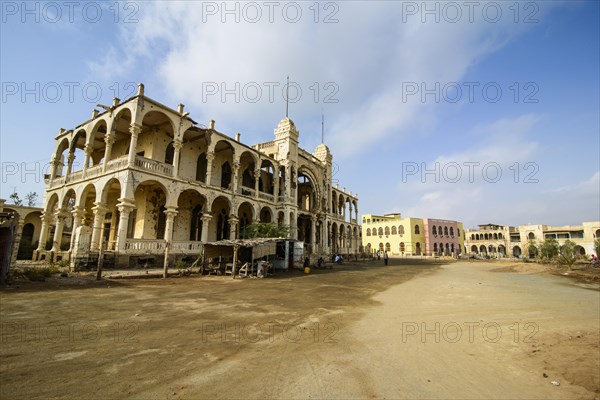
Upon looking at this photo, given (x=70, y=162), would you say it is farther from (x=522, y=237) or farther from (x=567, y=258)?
(x=522, y=237)

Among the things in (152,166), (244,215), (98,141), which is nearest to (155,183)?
(152,166)

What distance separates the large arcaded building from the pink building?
41.9 metres

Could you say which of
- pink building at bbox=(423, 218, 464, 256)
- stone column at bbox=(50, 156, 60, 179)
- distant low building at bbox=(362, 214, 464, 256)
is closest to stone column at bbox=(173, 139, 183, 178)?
stone column at bbox=(50, 156, 60, 179)

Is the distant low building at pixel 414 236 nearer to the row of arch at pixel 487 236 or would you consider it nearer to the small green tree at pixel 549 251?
the row of arch at pixel 487 236

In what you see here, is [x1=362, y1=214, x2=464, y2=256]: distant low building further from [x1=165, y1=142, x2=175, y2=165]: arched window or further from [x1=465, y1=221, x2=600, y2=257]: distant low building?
[x1=165, y1=142, x2=175, y2=165]: arched window

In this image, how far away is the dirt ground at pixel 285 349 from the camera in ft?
11.2

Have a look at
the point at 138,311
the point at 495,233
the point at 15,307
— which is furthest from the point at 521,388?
the point at 495,233

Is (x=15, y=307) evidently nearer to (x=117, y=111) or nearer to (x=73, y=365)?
(x=73, y=365)

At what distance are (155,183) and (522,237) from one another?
77480 millimetres

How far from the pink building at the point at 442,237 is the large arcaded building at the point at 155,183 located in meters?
41.9

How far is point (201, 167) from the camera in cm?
2364

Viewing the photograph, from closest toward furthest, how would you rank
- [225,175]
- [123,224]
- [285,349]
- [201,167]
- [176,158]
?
[285,349] → [123,224] → [176,158] → [201,167] → [225,175]

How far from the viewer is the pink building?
63.6 meters

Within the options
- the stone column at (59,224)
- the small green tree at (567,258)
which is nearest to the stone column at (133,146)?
the stone column at (59,224)
